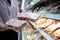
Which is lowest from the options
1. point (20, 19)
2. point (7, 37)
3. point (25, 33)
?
point (7, 37)

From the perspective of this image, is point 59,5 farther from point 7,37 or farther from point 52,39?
point 7,37

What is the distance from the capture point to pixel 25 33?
2.21 metres

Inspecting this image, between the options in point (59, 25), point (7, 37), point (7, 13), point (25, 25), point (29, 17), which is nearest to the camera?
point (59, 25)

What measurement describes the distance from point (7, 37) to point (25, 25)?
45.5 inches

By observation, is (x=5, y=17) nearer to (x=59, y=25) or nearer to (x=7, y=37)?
(x=7, y=37)

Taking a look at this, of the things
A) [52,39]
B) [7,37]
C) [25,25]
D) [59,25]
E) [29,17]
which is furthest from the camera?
[7,37]

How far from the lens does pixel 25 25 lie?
2.43 meters

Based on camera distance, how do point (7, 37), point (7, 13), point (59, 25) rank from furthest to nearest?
point (7, 13), point (7, 37), point (59, 25)

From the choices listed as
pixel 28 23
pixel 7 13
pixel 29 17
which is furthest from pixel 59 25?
pixel 7 13

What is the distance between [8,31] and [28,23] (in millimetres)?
1175

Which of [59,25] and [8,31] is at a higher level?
[59,25]

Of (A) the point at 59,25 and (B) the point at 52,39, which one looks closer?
(B) the point at 52,39

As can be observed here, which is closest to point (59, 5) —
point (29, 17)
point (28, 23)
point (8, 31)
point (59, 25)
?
point (59, 25)

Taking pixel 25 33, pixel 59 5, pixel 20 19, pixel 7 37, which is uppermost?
pixel 59 5
